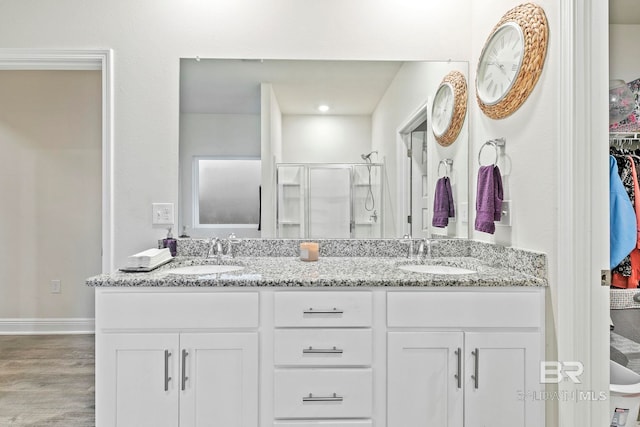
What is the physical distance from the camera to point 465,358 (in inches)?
59.2

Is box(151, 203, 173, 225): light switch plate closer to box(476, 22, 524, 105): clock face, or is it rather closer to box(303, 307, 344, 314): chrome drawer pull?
box(303, 307, 344, 314): chrome drawer pull

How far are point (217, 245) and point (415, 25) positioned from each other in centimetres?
167

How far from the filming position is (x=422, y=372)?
4.92 feet

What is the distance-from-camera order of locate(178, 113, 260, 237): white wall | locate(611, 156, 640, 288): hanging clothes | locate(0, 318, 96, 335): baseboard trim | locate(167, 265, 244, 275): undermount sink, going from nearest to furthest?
locate(167, 265, 244, 275): undermount sink
locate(611, 156, 640, 288): hanging clothes
locate(178, 113, 260, 237): white wall
locate(0, 318, 96, 335): baseboard trim

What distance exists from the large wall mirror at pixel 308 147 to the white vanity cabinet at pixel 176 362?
0.68 meters

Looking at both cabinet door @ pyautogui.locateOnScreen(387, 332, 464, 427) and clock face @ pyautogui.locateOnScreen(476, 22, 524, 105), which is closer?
cabinet door @ pyautogui.locateOnScreen(387, 332, 464, 427)

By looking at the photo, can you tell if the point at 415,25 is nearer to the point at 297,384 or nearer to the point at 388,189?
the point at 388,189

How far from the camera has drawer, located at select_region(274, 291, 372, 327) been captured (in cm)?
150

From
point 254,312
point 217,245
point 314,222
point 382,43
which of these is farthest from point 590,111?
point 217,245

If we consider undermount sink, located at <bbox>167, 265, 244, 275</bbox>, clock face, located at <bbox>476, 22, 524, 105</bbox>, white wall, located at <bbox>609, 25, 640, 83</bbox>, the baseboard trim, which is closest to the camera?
clock face, located at <bbox>476, 22, 524, 105</bbox>

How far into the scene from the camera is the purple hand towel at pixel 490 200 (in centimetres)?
175

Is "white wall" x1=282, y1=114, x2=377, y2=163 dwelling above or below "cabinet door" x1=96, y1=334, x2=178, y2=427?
above

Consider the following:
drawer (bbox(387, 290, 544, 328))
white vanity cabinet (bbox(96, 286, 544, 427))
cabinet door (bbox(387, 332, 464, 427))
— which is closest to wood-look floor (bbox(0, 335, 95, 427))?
white vanity cabinet (bbox(96, 286, 544, 427))

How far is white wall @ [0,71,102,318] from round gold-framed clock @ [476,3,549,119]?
10.6 feet
